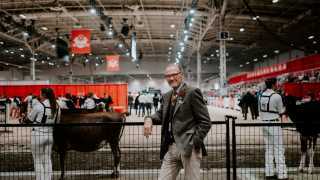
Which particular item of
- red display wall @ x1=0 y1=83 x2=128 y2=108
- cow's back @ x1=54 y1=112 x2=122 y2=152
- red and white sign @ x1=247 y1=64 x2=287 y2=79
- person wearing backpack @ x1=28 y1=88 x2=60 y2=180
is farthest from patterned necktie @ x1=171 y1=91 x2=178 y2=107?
red and white sign @ x1=247 y1=64 x2=287 y2=79

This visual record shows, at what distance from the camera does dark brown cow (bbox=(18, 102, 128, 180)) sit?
Result: 7.81 m

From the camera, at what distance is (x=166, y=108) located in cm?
462

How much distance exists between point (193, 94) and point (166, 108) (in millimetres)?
373

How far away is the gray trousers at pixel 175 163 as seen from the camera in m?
4.45

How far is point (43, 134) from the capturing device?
6742mm

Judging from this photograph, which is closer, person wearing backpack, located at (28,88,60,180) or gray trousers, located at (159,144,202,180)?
gray trousers, located at (159,144,202,180)

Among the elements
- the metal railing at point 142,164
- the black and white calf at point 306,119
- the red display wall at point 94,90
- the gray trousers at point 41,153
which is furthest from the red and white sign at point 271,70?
the gray trousers at point 41,153

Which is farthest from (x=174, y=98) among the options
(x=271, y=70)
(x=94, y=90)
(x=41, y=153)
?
(x=271, y=70)

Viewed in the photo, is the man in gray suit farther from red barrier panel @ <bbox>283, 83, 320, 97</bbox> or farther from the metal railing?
red barrier panel @ <bbox>283, 83, 320, 97</bbox>

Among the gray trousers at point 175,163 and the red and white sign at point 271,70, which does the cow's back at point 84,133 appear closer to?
the gray trousers at point 175,163

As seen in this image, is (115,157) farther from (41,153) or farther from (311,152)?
(311,152)

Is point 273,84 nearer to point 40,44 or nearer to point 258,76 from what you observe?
point 258,76

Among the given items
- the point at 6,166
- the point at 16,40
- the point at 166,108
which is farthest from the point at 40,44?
the point at 166,108

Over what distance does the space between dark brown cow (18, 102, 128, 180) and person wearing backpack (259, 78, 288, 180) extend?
2.78 m
